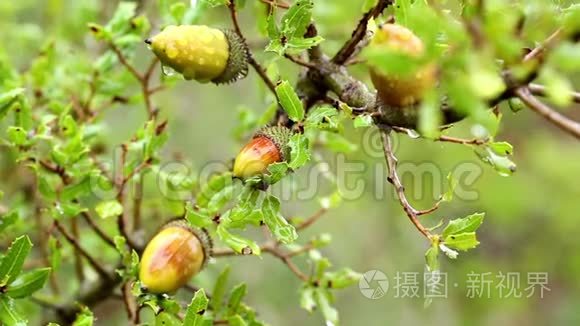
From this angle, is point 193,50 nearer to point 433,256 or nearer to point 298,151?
point 298,151

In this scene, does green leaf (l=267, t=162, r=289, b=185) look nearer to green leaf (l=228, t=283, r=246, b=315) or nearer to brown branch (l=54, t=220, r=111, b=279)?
green leaf (l=228, t=283, r=246, b=315)

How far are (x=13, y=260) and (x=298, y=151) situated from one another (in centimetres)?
36

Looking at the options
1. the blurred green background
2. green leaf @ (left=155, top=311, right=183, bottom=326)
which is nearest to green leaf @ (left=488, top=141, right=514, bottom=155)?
green leaf @ (left=155, top=311, right=183, bottom=326)

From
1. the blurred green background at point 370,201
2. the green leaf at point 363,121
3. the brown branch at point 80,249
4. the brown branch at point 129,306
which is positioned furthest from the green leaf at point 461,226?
the blurred green background at point 370,201

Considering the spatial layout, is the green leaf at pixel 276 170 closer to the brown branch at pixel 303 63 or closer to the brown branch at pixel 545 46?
the brown branch at pixel 303 63

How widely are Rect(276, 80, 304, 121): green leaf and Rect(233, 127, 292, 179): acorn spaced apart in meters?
0.04

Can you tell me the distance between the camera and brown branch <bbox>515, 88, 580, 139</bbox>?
61cm

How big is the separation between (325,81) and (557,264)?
7.36ft

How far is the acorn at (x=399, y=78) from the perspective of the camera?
666mm

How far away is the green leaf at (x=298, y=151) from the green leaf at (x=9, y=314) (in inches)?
14.5

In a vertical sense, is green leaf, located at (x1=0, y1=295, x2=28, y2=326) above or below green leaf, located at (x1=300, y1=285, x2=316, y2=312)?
above

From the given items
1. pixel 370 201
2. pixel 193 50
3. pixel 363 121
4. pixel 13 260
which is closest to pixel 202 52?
pixel 193 50

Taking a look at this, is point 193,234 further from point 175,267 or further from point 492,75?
point 492,75

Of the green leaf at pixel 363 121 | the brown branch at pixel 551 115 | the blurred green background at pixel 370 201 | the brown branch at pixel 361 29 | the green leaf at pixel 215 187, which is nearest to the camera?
the brown branch at pixel 551 115
